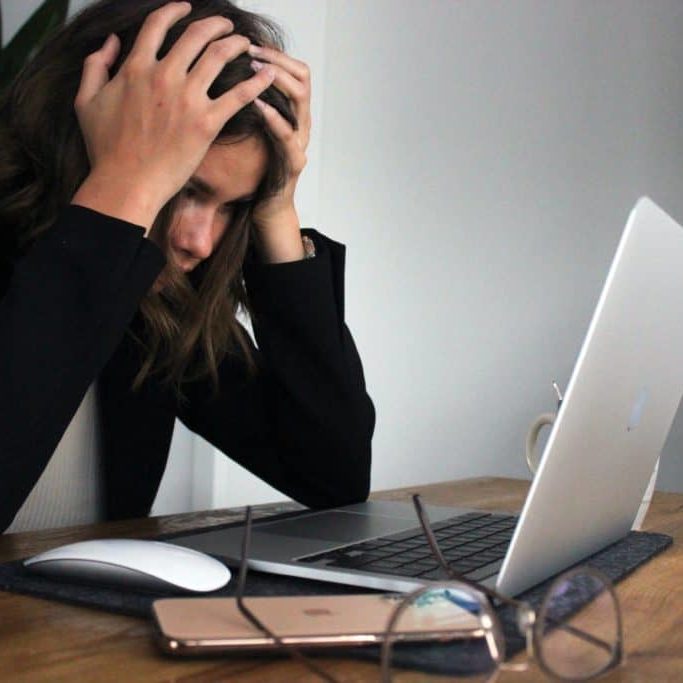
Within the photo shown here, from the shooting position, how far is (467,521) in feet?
3.32

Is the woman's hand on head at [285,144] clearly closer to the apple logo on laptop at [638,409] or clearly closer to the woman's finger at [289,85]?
the woman's finger at [289,85]

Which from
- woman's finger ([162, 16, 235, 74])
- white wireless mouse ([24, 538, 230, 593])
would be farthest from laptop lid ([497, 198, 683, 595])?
woman's finger ([162, 16, 235, 74])

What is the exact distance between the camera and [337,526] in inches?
37.7

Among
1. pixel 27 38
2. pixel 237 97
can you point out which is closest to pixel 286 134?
pixel 237 97

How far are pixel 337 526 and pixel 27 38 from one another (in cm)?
151

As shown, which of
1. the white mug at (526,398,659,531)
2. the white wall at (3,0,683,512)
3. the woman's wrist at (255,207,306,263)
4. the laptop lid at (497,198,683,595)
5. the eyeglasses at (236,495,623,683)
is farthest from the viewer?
the white wall at (3,0,683,512)

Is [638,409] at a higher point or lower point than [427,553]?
higher

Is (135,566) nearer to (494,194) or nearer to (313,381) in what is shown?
(313,381)

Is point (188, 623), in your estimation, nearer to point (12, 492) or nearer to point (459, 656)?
point (459, 656)

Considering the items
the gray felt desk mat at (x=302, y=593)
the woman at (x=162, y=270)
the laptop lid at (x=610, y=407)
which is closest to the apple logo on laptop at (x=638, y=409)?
the laptop lid at (x=610, y=407)

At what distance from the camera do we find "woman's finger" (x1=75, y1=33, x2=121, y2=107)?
100 cm

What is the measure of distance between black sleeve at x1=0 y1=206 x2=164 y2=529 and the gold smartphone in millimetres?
276

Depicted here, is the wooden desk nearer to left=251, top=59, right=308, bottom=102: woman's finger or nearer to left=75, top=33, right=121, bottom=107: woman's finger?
left=75, top=33, right=121, bottom=107: woman's finger

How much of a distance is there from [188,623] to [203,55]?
2.01 feet
